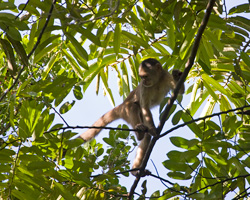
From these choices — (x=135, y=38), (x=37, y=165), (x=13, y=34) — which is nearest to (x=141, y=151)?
(x=135, y=38)

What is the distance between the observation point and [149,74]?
562 cm

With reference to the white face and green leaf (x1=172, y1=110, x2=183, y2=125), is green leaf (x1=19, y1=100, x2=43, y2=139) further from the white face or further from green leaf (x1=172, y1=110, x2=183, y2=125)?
the white face

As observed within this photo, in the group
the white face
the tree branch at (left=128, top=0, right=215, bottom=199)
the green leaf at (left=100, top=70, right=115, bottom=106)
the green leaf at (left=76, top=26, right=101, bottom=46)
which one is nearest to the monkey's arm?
the white face

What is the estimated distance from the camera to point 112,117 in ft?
21.5

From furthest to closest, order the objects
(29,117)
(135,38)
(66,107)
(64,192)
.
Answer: (135,38) < (66,107) < (29,117) < (64,192)

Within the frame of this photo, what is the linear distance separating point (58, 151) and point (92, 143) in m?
1.92

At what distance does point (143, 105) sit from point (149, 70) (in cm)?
64

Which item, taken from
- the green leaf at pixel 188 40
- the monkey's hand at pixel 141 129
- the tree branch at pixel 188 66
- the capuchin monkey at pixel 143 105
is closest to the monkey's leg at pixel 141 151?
the capuchin monkey at pixel 143 105

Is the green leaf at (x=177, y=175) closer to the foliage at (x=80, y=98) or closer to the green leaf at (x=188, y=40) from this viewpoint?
the foliage at (x=80, y=98)

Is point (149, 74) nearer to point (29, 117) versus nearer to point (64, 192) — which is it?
point (29, 117)

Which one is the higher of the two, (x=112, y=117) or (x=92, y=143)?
(x=112, y=117)

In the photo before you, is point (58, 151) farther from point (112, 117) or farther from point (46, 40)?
point (112, 117)

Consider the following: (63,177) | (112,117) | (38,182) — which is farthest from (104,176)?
(112,117)

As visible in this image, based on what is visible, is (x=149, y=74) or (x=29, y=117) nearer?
(x=29, y=117)
